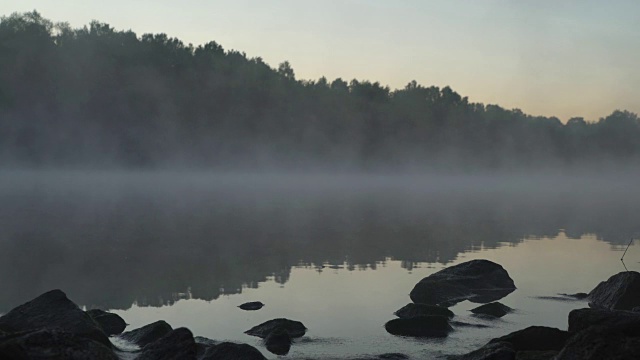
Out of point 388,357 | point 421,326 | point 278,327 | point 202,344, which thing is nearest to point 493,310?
point 421,326

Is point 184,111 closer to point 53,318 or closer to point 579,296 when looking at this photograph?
point 579,296

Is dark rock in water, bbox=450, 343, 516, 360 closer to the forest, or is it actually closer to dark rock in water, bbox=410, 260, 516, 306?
dark rock in water, bbox=410, 260, 516, 306

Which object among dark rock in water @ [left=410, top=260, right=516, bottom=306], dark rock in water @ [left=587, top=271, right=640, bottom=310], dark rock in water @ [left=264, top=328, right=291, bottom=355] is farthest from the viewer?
dark rock in water @ [left=410, top=260, right=516, bottom=306]

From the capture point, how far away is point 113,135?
370 feet

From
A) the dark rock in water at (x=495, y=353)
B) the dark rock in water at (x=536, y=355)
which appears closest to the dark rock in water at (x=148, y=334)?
the dark rock in water at (x=495, y=353)

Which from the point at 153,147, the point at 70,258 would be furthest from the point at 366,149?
the point at 70,258

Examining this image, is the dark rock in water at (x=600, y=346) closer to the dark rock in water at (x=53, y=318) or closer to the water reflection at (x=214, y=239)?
the dark rock in water at (x=53, y=318)

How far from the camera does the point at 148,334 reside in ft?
40.8

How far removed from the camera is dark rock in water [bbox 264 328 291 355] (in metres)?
12.2

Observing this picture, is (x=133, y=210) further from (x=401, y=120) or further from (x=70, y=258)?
(x=401, y=120)

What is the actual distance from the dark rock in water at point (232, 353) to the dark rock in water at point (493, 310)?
6.01 m

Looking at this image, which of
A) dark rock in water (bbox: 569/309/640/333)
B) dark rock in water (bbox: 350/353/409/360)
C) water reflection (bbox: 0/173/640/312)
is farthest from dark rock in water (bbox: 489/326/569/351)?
water reflection (bbox: 0/173/640/312)

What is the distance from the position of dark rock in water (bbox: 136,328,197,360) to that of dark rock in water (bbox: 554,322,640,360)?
472 cm

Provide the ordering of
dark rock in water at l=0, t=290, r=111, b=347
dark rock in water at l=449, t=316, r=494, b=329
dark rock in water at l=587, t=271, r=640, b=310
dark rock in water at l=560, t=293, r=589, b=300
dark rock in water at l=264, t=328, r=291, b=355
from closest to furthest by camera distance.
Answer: dark rock in water at l=0, t=290, r=111, b=347 < dark rock in water at l=264, t=328, r=291, b=355 < dark rock in water at l=449, t=316, r=494, b=329 < dark rock in water at l=587, t=271, r=640, b=310 < dark rock in water at l=560, t=293, r=589, b=300
